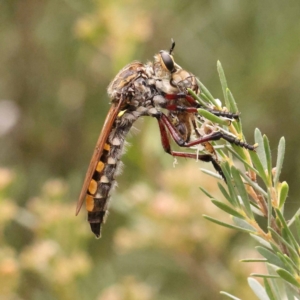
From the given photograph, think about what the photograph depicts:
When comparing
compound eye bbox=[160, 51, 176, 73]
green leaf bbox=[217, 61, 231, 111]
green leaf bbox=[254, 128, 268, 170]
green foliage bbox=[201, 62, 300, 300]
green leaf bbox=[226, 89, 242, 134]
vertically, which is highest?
compound eye bbox=[160, 51, 176, 73]

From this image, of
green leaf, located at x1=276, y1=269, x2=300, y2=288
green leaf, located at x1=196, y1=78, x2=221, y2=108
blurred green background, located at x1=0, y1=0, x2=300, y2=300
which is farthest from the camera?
blurred green background, located at x1=0, y1=0, x2=300, y2=300

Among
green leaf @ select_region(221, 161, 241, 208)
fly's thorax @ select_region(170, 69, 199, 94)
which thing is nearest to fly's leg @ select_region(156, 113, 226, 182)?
fly's thorax @ select_region(170, 69, 199, 94)

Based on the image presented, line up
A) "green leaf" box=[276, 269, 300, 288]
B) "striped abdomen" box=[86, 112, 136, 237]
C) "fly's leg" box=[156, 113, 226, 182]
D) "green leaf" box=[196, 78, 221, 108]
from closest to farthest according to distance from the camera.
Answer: "green leaf" box=[276, 269, 300, 288] < "green leaf" box=[196, 78, 221, 108] < "fly's leg" box=[156, 113, 226, 182] < "striped abdomen" box=[86, 112, 136, 237]

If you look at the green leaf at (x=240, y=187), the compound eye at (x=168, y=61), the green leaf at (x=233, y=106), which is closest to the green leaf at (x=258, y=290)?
the green leaf at (x=240, y=187)

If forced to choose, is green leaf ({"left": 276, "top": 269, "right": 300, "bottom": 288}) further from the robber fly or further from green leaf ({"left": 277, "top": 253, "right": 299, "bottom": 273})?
the robber fly

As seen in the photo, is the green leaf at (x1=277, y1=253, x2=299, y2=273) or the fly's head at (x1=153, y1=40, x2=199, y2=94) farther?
the fly's head at (x1=153, y1=40, x2=199, y2=94)

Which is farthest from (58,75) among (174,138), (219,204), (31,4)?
(219,204)

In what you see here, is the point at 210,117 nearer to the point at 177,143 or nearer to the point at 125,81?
the point at 177,143

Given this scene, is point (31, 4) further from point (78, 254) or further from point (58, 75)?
point (78, 254)
